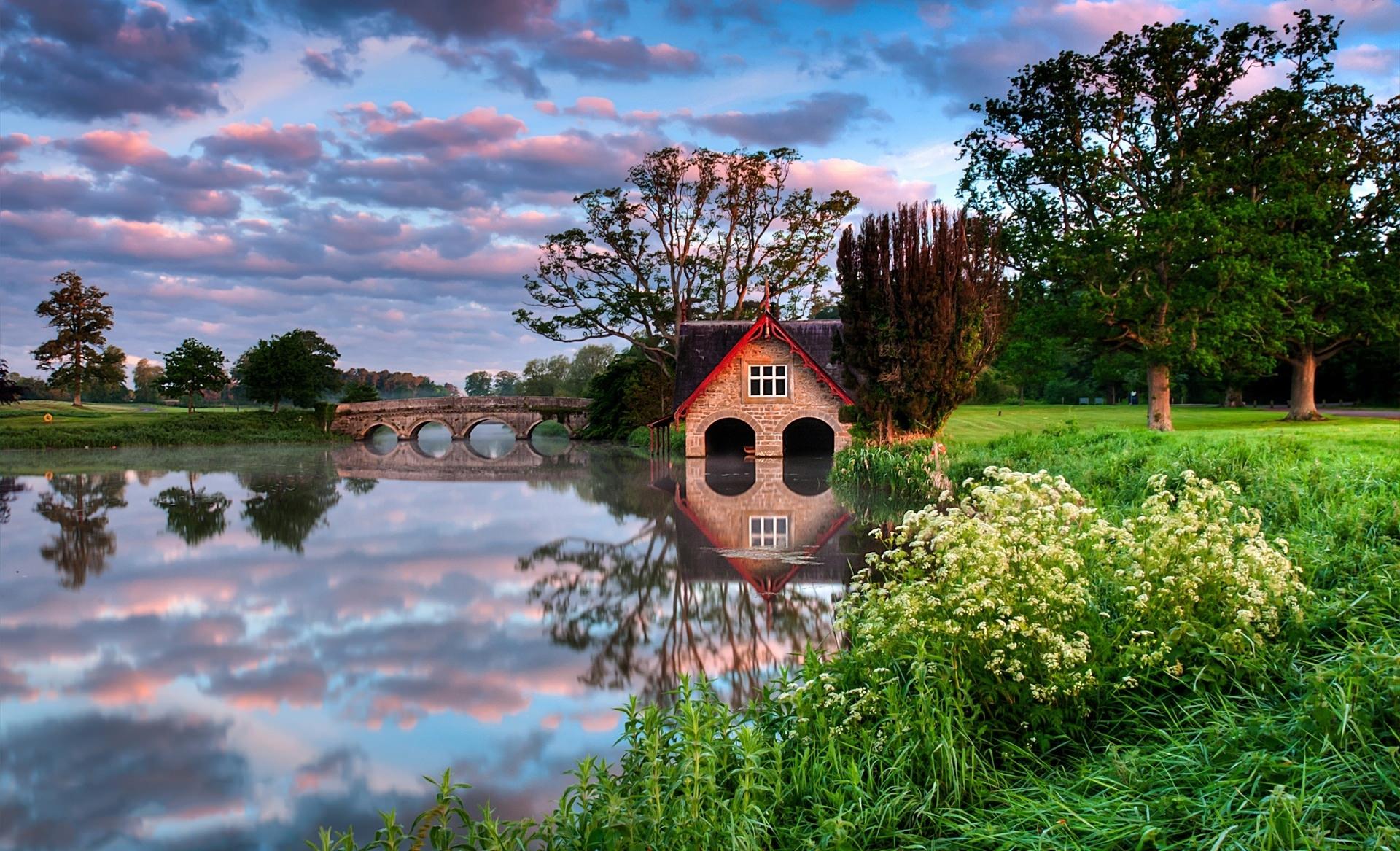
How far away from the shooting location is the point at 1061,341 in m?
28.2

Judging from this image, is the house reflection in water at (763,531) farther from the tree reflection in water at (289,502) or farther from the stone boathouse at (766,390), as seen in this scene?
the tree reflection in water at (289,502)

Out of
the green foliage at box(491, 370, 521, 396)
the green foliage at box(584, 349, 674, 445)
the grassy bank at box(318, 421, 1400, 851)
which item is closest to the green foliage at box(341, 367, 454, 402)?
the green foliage at box(491, 370, 521, 396)

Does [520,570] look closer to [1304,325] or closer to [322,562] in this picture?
[322,562]

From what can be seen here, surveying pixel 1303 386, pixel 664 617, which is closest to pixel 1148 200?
pixel 1303 386

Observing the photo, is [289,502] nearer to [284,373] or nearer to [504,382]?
[284,373]

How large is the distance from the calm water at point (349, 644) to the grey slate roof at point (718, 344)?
1212 centimetres

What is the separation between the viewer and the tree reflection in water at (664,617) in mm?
7875

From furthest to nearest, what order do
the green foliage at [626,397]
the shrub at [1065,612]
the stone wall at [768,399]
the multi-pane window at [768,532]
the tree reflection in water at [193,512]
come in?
the green foliage at [626,397] → the stone wall at [768,399] → the tree reflection in water at [193,512] → the multi-pane window at [768,532] → the shrub at [1065,612]

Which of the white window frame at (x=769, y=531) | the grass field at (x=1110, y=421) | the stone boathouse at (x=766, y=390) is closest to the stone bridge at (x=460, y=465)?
the stone boathouse at (x=766, y=390)

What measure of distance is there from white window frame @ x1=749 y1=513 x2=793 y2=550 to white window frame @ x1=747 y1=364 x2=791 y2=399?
46.8 ft

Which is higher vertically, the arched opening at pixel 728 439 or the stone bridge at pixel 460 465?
the arched opening at pixel 728 439

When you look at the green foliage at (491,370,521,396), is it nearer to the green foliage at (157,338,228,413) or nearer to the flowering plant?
the green foliage at (157,338,228,413)

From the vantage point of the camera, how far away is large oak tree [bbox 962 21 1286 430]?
25312mm

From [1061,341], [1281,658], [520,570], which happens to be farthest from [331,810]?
[1061,341]
